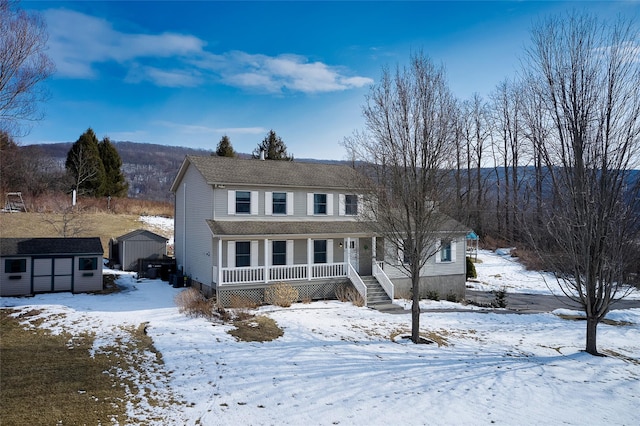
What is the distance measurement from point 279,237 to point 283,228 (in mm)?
715

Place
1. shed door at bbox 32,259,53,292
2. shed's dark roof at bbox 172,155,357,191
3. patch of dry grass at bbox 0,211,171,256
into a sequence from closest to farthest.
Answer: shed door at bbox 32,259,53,292, shed's dark roof at bbox 172,155,357,191, patch of dry grass at bbox 0,211,171,256

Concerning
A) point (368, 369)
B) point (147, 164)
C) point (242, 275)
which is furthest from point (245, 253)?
point (147, 164)

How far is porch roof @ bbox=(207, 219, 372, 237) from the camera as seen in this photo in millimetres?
18719

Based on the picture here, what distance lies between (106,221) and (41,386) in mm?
30594

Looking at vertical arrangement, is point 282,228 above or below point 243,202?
below

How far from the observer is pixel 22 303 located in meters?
16.6

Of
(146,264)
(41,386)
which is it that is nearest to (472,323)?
(41,386)

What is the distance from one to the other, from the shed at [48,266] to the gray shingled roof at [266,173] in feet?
21.1

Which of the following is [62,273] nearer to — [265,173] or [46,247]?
[46,247]

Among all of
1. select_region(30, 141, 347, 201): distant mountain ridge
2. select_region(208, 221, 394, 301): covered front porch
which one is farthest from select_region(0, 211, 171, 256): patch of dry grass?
select_region(30, 141, 347, 201): distant mountain ridge

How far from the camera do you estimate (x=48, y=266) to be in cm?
1886

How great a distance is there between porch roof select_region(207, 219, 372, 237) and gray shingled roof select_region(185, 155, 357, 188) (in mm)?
1916

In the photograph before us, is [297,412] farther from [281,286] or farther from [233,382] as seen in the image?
[281,286]

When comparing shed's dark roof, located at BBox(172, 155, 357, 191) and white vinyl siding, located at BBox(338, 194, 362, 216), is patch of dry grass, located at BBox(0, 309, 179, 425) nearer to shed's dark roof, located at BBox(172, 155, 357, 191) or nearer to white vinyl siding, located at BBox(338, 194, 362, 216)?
shed's dark roof, located at BBox(172, 155, 357, 191)
